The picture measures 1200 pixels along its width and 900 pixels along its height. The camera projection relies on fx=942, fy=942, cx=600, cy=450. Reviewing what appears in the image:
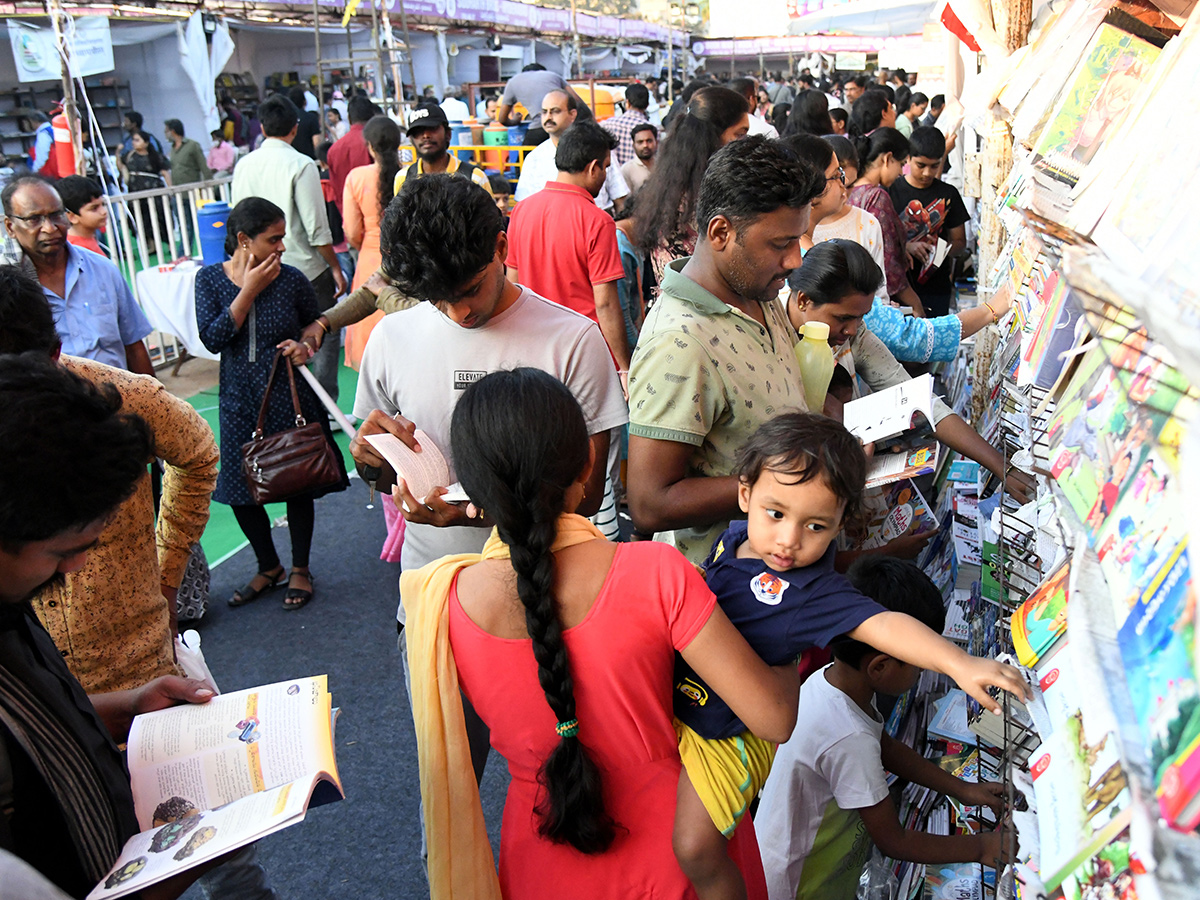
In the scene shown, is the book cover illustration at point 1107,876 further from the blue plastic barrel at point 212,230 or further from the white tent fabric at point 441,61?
the white tent fabric at point 441,61

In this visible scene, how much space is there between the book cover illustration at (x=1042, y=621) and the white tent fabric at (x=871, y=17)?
7.27m

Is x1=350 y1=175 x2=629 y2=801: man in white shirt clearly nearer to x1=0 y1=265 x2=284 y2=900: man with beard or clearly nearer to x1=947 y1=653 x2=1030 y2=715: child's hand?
x1=0 y1=265 x2=284 y2=900: man with beard

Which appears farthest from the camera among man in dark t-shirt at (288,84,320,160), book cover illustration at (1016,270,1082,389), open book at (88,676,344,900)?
man in dark t-shirt at (288,84,320,160)

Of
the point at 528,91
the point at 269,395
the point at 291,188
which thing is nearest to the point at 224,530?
the point at 269,395

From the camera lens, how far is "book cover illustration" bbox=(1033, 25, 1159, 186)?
1.51m

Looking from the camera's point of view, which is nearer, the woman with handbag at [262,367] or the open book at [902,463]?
the open book at [902,463]

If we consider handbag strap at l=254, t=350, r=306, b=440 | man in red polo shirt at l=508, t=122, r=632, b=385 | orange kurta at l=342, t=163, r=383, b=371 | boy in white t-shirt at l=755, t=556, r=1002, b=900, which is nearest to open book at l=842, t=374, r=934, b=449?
boy in white t-shirt at l=755, t=556, r=1002, b=900

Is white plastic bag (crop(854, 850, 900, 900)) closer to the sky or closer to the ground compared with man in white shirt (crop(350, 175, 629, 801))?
closer to the ground

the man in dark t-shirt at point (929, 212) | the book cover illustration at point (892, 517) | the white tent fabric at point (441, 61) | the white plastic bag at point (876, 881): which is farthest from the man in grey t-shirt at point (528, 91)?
the white plastic bag at point (876, 881)

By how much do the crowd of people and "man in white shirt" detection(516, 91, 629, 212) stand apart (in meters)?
3.03

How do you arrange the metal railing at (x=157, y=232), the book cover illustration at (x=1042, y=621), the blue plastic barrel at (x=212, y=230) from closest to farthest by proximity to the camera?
the book cover illustration at (x=1042, y=621) < the blue plastic barrel at (x=212, y=230) < the metal railing at (x=157, y=232)

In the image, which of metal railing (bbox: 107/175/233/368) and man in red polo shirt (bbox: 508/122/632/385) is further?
metal railing (bbox: 107/175/233/368)

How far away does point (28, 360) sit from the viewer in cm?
126

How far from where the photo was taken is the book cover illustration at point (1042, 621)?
3.57 feet
